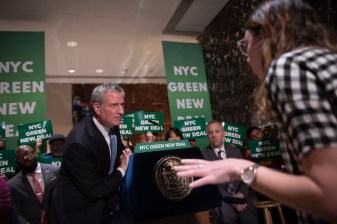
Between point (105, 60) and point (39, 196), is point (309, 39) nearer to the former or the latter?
point (39, 196)

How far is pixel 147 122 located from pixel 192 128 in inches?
29.9

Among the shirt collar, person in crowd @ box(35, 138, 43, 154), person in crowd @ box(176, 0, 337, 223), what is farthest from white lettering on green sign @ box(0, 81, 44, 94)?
person in crowd @ box(176, 0, 337, 223)

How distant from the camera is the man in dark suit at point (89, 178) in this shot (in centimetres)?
166

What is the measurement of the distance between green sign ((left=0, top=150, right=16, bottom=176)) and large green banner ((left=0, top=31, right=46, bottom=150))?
68 cm

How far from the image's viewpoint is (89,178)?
5.47 ft

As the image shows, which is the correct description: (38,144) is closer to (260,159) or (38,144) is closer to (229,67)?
(260,159)

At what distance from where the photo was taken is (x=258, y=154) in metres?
3.64

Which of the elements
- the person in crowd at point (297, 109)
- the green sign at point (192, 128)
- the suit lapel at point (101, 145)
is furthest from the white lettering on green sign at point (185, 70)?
the person in crowd at point (297, 109)

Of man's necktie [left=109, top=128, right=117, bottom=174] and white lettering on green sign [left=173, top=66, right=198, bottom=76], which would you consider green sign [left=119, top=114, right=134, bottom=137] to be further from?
man's necktie [left=109, top=128, right=117, bottom=174]

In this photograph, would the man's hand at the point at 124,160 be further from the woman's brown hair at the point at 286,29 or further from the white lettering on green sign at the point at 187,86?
the white lettering on green sign at the point at 187,86

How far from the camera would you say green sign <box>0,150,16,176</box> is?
3.95 metres

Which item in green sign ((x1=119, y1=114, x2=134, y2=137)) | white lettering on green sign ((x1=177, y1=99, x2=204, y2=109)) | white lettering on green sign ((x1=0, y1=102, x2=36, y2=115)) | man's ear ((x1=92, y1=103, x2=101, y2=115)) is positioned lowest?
man's ear ((x1=92, y1=103, x2=101, y2=115))

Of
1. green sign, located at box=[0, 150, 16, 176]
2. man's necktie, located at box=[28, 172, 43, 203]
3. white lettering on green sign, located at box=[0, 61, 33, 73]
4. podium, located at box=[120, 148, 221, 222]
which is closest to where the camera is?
podium, located at box=[120, 148, 221, 222]

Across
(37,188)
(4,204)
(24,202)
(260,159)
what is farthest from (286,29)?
(37,188)
